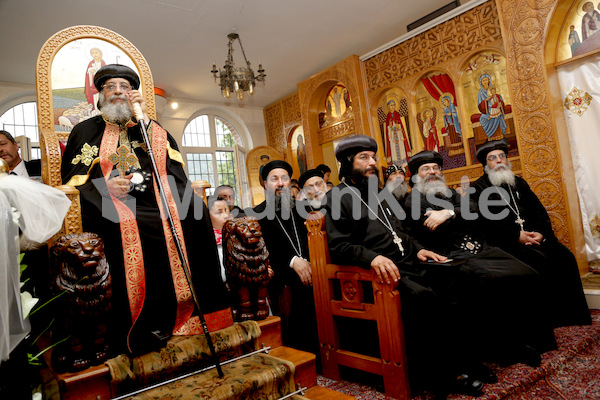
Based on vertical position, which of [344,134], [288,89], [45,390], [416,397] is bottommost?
[416,397]

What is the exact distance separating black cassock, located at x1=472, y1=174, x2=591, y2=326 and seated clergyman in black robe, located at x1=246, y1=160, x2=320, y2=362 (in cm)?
212

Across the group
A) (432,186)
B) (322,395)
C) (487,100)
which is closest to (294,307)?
(322,395)

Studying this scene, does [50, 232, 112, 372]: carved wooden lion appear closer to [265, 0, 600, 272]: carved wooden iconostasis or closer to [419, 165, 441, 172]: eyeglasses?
[419, 165, 441, 172]: eyeglasses

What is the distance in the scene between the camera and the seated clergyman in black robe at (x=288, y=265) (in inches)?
139

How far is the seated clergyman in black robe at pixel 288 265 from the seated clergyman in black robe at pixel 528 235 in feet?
7.05

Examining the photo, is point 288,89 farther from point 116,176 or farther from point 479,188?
point 116,176

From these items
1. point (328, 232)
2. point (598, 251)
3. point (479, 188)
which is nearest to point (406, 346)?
point (328, 232)

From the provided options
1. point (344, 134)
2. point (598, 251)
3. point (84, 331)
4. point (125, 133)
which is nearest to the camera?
point (84, 331)

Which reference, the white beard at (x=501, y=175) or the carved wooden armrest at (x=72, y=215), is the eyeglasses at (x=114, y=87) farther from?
the white beard at (x=501, y=175)

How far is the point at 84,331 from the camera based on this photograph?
6.48 ft

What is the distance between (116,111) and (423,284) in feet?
8.61

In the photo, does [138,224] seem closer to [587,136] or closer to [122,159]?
[122,159]

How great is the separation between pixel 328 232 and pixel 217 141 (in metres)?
9.52

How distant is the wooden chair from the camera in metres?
2.55
